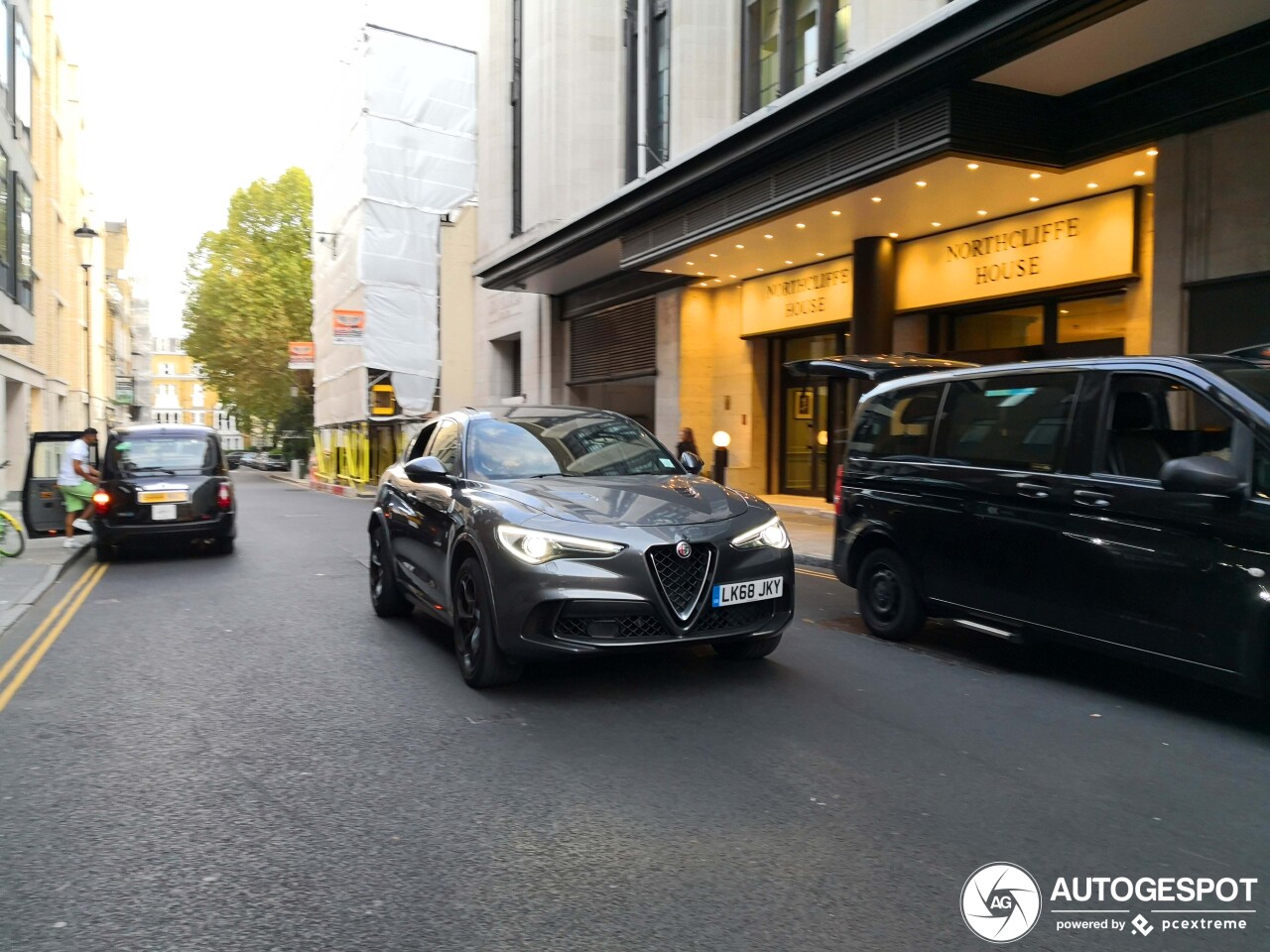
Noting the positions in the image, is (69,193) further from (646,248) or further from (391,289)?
(646,248)

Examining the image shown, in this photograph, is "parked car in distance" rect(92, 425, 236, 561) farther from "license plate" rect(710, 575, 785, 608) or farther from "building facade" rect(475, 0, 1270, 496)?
"license plate" rect(710, 575, 785, 608)

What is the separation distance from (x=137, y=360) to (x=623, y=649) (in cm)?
11399

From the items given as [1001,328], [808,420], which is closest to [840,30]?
[1001,328]

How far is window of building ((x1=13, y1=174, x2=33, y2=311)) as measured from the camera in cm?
2356

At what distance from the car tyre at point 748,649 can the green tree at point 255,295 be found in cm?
5466

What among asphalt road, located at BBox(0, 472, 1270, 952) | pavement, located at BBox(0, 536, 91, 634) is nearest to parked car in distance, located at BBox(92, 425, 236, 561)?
pavement, located at BBox(0, 536, 91, 634)

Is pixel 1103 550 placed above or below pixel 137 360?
below

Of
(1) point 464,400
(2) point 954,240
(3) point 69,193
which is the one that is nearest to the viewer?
(2) point 954,240

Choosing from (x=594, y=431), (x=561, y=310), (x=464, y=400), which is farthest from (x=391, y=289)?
(x=594, y=431)

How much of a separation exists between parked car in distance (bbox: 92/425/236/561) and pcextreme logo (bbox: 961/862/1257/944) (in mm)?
11480

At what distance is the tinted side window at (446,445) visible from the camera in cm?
696

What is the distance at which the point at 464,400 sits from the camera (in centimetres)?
3428

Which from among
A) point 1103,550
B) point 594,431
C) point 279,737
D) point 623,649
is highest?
point 594,431

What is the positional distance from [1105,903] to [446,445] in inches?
209
